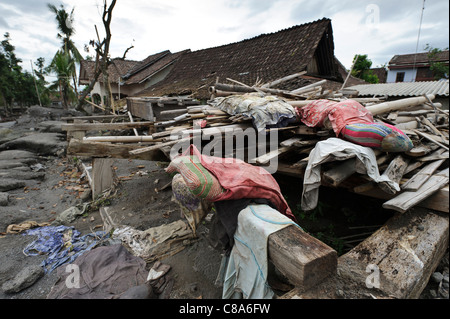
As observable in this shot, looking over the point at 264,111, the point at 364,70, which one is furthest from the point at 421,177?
the point at 364,70

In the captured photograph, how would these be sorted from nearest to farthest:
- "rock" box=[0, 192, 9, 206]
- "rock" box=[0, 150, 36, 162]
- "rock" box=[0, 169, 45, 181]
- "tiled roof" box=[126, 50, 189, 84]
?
"rock" box=[0, 192, 9, 206]
"rock" box=[0, 169, 45, 181]
"rock" box=[0, 150, 36, 162]
"tiled roof" box=[126, 50, 189, 84]

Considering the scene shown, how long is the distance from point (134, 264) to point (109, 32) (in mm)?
13648

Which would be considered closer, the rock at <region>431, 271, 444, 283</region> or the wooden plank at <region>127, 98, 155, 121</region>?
the rock at <region>431, 271, 444, 283</region>

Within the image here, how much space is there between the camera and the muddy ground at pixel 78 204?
300cm

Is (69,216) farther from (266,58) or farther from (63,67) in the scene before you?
(63,67)

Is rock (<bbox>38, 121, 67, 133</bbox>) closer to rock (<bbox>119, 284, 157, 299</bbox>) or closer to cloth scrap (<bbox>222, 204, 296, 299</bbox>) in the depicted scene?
rock (<bbox>119, 284, 157, 299</bbox>)

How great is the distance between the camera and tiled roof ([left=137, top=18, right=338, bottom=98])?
390 inches

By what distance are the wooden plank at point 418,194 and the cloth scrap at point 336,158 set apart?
0.14m

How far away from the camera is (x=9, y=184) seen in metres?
6.34

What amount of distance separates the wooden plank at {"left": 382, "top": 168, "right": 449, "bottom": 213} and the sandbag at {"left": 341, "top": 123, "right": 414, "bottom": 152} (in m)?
0.52

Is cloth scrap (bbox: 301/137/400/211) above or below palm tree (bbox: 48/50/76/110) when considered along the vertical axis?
below

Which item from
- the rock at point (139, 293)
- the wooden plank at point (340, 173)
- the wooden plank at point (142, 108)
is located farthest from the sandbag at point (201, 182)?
the wooden plank at point (142, 108)

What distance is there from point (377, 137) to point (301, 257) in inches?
78.0

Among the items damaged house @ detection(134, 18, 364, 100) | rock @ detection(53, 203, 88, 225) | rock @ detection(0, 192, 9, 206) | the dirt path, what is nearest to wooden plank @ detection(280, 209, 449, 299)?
the dirt path
